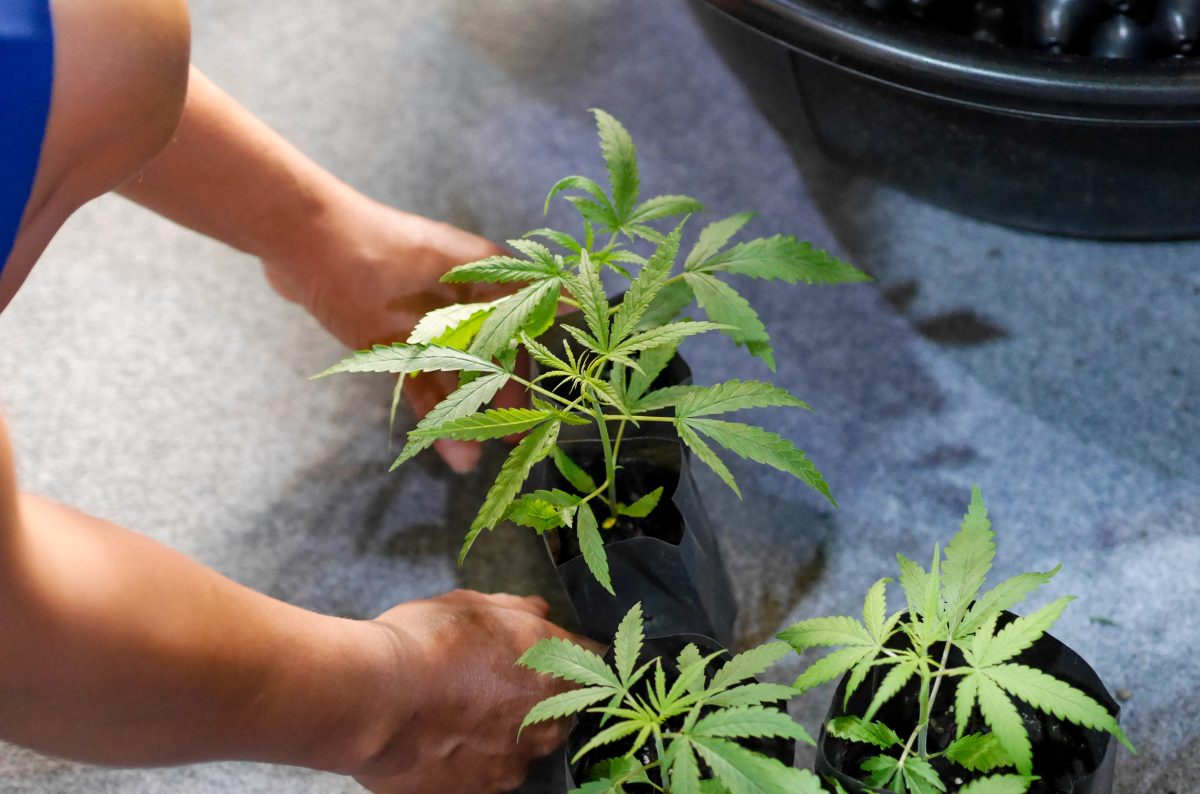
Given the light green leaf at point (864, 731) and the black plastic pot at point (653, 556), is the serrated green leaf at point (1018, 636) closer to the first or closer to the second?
the light green leaf at point (864, 731)

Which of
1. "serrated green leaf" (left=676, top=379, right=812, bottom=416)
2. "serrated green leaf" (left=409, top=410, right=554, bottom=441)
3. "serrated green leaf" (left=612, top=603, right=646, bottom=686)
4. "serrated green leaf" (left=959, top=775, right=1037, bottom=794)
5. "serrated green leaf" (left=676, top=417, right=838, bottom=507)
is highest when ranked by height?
"serrated green leaf" (left=676, top=379, right=812, bottom=416)

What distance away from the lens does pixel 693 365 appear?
105 centimetres

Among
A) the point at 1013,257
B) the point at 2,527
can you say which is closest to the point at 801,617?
the point at 1013,257

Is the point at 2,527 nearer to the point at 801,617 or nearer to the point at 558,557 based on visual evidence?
the point at 558,557

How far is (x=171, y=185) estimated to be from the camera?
91 centimetres

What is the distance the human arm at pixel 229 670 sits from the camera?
0.60 meters

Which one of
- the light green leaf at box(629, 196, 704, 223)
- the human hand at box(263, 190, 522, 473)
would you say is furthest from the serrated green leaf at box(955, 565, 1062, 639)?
the human hand at box(263, 190, 522, 473)

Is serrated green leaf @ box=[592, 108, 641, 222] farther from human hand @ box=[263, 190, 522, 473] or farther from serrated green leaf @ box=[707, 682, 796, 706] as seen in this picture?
serrated green leaf @ box=[707, 682, 796, 706]

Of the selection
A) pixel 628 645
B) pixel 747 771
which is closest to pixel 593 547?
pixel 628 645

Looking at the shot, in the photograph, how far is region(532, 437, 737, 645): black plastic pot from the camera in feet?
2.54

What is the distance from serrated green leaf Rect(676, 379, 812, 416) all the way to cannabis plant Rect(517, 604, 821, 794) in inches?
4.6

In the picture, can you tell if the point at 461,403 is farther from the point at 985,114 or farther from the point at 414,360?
the point at 985,114

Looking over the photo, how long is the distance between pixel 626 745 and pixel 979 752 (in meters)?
0.20

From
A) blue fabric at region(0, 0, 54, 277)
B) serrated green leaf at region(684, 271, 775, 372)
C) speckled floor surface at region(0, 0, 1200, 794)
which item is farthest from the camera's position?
speckled floor surface at region(0, 0, 1200, 794)
